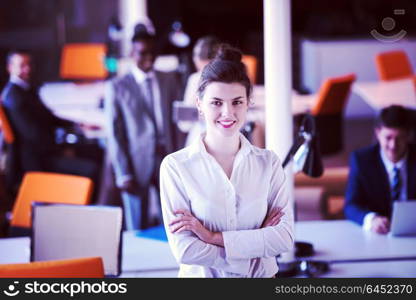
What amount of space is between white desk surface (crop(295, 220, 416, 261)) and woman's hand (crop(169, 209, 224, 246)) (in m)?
1.38

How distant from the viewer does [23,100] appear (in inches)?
252

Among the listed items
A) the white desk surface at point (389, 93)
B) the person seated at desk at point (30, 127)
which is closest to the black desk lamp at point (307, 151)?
the person seated at desk at point (30, 127)

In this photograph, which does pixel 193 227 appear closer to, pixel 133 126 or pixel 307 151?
pixel 307 151

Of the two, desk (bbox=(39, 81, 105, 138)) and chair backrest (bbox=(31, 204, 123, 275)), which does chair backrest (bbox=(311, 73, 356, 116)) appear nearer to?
desk (bbox=(39, 81, 105, 138))

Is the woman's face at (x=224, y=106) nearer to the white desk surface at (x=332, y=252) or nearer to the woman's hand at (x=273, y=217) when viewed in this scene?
the woman's hand at (x=273, y=217)

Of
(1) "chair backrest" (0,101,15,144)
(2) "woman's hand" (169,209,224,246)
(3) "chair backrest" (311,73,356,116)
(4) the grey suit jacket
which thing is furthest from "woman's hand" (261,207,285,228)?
(3) "chair backrest" (311,73,356,116)

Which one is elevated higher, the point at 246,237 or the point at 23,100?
the point at 23,100

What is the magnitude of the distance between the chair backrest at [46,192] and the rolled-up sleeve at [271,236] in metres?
1.98

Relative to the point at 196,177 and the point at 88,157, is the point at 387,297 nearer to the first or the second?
the point at 196,177

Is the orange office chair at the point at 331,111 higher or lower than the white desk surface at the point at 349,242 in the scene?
higher

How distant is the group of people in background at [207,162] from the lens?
270cm

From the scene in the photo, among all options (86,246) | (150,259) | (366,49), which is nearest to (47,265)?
(86,246)

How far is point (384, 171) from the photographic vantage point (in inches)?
180

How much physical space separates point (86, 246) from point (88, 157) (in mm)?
4514
